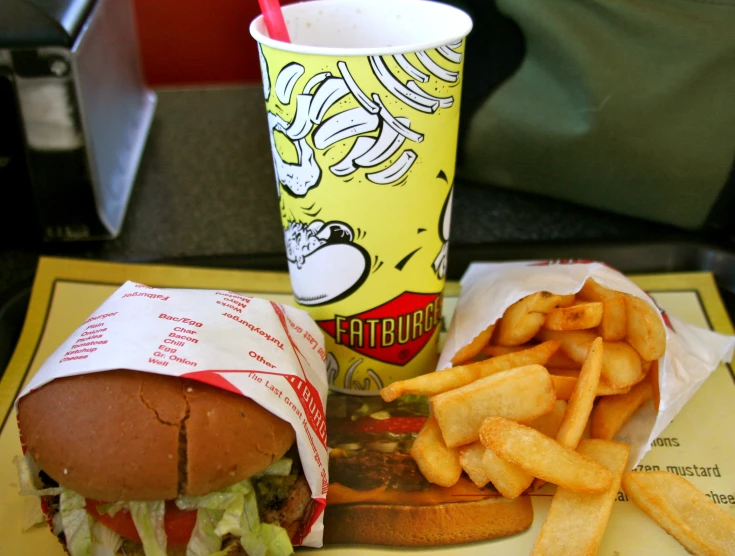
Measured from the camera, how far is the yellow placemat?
92 cm

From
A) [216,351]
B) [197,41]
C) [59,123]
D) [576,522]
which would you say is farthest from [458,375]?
[197,41]

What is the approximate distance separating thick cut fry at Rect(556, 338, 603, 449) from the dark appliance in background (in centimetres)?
104

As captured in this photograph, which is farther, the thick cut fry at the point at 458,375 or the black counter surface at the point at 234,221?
the black counter surface at the point at 234,221

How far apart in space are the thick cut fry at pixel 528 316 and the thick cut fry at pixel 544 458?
218mm

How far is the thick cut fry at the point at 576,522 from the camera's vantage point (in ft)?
2.79

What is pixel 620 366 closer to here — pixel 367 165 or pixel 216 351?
pixel 367 165

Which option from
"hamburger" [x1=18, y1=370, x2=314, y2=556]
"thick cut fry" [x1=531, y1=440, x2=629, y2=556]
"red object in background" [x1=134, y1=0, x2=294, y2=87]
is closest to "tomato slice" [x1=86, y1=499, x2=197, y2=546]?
"hamburger" [x1=18, y1=370, x2=314, y2=556]

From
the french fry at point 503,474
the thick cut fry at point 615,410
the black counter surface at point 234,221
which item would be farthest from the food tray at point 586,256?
the french fry at point 503,474

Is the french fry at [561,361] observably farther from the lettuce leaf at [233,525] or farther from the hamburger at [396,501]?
the lettuce leaf at [233,525]

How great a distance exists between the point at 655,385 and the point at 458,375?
34 centimetres

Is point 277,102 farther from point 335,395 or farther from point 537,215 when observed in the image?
point 537,215

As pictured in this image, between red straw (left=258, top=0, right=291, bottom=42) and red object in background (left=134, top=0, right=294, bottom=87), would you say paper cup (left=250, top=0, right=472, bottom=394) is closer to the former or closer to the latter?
red straw (left=258, top=0, right=291, bottom=42)

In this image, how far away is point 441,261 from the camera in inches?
42.9

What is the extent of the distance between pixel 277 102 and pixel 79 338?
1.35 feet
